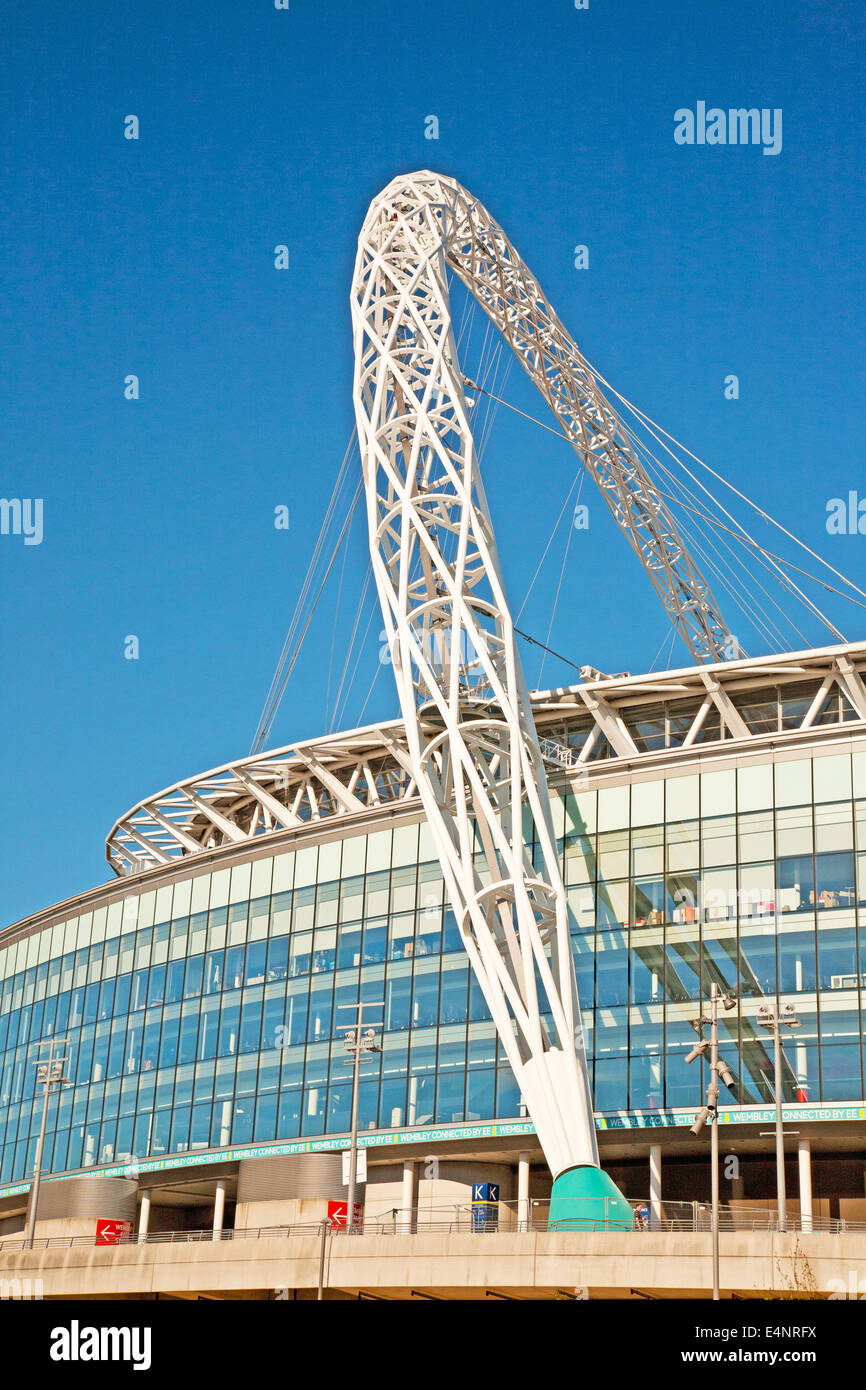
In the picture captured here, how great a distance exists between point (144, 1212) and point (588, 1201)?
27.8 meters

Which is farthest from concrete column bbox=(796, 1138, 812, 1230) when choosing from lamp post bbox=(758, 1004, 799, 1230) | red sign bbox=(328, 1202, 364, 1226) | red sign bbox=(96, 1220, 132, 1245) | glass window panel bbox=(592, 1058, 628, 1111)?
red sign bbox=(96, 1220, 132, 1245)

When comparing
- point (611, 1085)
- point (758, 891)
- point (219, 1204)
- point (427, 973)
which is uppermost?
point (758, 891)

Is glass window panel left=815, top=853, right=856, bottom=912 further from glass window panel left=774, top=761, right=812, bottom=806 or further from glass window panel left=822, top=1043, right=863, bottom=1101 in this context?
glass window panel left=822, top=1043, right=863, bottom=1101

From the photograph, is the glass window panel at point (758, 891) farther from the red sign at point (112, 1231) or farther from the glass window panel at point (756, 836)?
the red sign at point (112, 1231)

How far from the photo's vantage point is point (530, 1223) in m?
41.3

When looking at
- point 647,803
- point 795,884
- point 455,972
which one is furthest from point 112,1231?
point 795,884

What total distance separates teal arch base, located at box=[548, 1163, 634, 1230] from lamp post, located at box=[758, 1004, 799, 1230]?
428cm

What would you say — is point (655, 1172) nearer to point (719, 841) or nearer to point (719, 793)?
point (719, 841)

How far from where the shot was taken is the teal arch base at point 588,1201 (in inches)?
1624

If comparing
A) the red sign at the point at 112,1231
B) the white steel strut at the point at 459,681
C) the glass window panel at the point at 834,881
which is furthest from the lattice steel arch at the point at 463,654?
the red sign at the point at 112,1231

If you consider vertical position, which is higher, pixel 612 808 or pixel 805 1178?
pixel 612 808

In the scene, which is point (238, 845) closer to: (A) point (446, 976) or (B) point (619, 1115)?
(A) point (446, 976)

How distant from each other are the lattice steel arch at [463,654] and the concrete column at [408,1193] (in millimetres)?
6912
